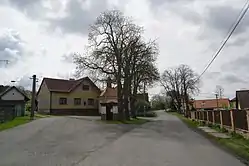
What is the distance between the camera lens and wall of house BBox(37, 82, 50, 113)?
55.2 metres

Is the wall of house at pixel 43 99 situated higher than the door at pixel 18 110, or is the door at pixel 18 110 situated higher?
the wall of house at pixel 43 99

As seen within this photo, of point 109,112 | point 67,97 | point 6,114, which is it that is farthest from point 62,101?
point 6,114

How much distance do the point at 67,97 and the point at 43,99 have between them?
A: 459 cm

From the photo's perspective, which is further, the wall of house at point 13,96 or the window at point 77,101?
the window at point 77,101

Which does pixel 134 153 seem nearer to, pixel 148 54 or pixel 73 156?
pixel 73 156

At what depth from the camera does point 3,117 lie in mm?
33031

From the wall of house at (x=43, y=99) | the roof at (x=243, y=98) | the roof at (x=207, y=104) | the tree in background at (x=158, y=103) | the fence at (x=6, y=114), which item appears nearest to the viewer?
the fence at (x=6, y=114)

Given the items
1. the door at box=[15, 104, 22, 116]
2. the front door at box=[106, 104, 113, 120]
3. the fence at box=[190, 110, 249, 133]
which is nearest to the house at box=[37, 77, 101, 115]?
the door at box=[15, 104, 22, 116]

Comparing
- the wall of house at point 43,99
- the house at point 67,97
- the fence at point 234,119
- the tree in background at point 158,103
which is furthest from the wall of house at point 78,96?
the tree in background at point 158,103

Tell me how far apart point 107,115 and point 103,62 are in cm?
670

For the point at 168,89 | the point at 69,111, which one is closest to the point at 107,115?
the point at 69,111

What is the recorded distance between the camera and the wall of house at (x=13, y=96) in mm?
45819

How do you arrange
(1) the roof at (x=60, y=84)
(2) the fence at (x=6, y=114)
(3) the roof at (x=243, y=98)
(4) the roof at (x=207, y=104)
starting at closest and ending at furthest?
(2) the fence at (x=6, y=114), (3) the roof at (x=243, y=98), (1) the roof at (x=60, y=84), (4) the roof at (x=207, y=104)

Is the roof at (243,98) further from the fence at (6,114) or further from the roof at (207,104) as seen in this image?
the roof at (207,104)
